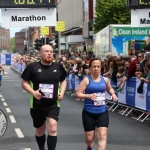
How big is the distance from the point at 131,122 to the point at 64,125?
191cm

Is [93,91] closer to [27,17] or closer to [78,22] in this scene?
[27,17]

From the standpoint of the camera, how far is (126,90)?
14.8 m

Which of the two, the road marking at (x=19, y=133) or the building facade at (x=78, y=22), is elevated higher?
the building facade at (x=78, y=22)

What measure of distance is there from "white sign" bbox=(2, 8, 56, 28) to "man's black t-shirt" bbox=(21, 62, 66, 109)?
1069 centimetres

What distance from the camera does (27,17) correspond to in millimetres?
18781

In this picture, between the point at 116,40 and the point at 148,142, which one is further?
the point at 116,40

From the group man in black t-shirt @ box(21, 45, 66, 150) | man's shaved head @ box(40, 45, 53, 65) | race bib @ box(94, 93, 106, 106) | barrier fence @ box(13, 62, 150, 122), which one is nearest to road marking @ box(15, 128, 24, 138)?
man in black t-shirt @ box(21, 45, 66, 150)

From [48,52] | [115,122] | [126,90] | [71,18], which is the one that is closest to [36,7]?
[126,90]

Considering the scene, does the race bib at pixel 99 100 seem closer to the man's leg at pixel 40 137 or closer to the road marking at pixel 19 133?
the man's leg at pixel 40 137

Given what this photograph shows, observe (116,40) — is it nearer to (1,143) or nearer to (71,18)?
(1,143)

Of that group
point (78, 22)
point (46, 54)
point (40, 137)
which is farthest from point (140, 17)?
point (78, 22)

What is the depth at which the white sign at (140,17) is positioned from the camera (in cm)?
1620

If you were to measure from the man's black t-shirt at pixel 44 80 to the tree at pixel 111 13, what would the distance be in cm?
4201

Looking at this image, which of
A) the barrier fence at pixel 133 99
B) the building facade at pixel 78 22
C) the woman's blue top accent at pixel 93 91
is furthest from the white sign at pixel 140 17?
the building facade at pixel 78 22
